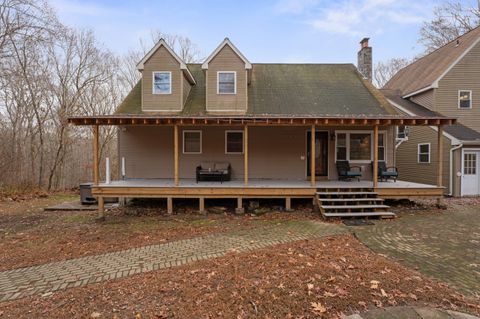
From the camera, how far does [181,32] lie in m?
22.9

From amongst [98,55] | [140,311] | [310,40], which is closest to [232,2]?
[310,40]

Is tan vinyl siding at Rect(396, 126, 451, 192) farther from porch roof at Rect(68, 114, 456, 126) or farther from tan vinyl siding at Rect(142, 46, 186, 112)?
tan vinyl siding at Rect(142, 46, 186, 112)

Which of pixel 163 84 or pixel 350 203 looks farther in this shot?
pixel 163 84

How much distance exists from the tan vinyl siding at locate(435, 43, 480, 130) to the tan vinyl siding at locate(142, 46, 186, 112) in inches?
532

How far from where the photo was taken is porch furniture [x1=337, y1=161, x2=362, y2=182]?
10.4 meters

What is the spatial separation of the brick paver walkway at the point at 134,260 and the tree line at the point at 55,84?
1210 centimetres

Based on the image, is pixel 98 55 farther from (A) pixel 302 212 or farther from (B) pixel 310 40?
(A) pixel 302 212

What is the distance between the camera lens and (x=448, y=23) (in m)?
21.2

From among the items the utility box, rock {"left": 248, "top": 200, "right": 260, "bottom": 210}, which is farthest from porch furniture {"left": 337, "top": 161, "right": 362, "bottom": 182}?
the utility box

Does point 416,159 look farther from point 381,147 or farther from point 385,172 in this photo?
point 385,172

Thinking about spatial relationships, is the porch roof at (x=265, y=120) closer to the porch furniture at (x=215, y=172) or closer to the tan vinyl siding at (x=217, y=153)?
the porch furniture at (x=215, y=172)

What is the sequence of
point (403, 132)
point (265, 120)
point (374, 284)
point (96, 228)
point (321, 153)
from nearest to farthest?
point (374, 284) → point (96, 228) → point (265, 120) → point (321, 153) → point (403, 132)

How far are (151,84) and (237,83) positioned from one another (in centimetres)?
363

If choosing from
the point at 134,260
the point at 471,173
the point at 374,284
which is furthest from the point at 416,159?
the point at 134,260
